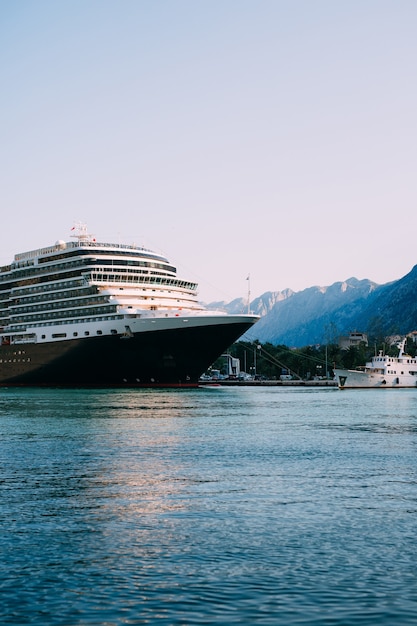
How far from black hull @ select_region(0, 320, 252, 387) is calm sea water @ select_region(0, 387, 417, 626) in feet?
197

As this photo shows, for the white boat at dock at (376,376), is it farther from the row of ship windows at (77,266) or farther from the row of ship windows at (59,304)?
the row of ship windows at (59,304)

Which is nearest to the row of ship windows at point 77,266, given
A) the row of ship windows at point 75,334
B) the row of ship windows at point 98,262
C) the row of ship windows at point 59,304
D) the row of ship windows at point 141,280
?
the row of ship windows at point 98,262

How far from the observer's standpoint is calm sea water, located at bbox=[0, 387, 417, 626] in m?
13.1

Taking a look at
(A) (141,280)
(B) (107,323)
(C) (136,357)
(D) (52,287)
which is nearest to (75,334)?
(B) (107,323)

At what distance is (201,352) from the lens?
338 feet

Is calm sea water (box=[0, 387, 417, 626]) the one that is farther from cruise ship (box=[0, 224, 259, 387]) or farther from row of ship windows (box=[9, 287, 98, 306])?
row of ship windows (box=[9, 287, 98, 306])

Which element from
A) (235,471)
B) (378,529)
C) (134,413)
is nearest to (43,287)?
(134,413)

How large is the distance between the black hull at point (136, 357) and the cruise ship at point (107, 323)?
0.45 feet

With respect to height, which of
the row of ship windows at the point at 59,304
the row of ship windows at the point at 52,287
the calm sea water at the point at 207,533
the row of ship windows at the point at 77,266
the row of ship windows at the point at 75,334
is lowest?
the calm sea water at the point at 207,533

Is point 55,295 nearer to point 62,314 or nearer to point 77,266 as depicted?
point 62,314

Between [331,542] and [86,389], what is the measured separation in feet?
304

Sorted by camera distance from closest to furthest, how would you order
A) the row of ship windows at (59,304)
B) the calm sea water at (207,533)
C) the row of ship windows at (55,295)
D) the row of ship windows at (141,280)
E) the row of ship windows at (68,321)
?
1. the calm sea water at (207,533)
2. the row of ship windows at (68,321)
3. the row of ship windows at (59,304)
4. the row of ship windows at (55,295)
5. the row of ship windows at (141,280)

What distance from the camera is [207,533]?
18.5 m

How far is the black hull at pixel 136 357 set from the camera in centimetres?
9975
